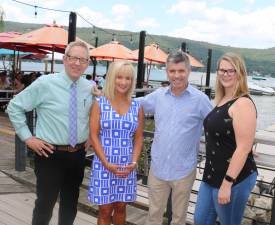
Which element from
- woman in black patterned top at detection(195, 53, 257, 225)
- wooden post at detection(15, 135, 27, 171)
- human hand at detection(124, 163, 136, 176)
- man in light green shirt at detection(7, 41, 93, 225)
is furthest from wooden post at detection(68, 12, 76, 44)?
woman in black patterned top at detection(195, 53, 257, 225)

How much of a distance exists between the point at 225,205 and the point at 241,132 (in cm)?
54

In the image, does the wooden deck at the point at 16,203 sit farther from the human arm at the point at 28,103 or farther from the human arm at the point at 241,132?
the human arm at the point at 241,132

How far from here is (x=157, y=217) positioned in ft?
10.4

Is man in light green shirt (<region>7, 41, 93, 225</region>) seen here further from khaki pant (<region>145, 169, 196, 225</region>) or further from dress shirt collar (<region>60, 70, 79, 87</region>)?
khaki pant (<region>145, 169, 196, 225</region>)

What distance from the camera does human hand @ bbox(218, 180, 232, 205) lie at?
254cm

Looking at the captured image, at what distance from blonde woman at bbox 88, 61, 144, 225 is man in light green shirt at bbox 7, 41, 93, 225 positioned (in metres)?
0.16

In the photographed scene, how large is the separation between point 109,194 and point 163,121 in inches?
27.8

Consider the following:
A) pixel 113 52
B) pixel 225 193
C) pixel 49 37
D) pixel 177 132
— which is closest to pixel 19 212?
pixel 177 132

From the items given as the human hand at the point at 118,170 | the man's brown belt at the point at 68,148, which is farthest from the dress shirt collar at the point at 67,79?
the human hand at the point at 118,170

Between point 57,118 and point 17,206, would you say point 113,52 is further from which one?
point 57,118

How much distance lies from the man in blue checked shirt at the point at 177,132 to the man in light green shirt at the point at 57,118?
23.7 inches

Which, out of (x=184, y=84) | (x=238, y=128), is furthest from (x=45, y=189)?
(x=238, y=128)

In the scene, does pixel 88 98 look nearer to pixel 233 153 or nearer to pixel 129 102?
pixel 129 102

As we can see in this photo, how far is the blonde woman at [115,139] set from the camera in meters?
2.93
